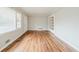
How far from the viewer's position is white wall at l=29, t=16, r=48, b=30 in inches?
505

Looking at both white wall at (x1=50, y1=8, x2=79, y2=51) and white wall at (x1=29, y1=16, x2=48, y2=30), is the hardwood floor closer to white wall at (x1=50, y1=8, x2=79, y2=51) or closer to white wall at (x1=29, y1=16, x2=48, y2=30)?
white wall at (x1=50, y1=8, x2=79, y2=51)

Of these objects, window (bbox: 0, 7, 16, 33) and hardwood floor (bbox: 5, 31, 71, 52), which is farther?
window (bbox: 0, 7, 16, 33)

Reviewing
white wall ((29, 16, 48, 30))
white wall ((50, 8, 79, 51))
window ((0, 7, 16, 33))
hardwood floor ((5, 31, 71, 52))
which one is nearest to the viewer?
white wall ((50, 8, 79, 51))

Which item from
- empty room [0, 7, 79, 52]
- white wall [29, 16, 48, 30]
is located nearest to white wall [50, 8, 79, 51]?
empty room [0, 7, 79, 52]

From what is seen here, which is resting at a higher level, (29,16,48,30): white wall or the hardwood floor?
(29,16,48,30): white wall

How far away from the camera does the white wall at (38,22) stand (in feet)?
42.1

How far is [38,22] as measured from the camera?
1292 centimetres

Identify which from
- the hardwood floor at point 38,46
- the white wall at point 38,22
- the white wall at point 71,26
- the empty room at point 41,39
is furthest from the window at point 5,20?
the white wall at point 38,22

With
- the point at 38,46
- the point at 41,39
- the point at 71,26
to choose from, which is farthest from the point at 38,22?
the point at 71,26

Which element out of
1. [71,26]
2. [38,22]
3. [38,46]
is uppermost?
[38,22]

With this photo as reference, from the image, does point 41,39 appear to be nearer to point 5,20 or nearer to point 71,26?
point 71,26

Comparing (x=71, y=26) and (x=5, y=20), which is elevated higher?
(x=5, y=20)
